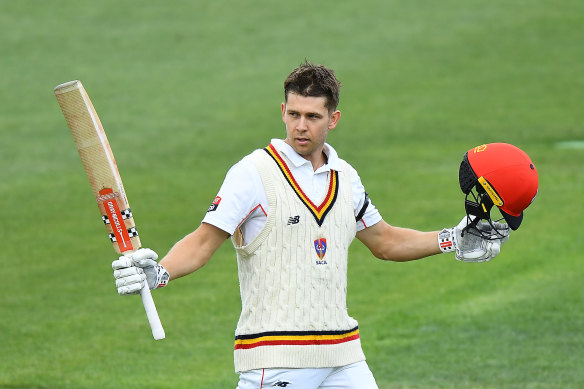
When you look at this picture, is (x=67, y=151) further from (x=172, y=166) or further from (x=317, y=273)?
(x=317, y=273)

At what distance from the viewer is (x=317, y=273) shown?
5.98 metres

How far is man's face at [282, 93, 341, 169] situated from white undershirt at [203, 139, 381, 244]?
0.07 meters

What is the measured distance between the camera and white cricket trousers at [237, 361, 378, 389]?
5.91 metres

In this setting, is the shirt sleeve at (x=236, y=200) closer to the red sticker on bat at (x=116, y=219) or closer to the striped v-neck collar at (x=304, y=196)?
the striped v-neck collar at (x=304, y=196)

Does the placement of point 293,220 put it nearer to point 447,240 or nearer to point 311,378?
point 311,378

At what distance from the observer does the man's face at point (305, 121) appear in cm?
605

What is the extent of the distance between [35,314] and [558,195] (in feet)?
26.8

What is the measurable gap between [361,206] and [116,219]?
1.43 metres

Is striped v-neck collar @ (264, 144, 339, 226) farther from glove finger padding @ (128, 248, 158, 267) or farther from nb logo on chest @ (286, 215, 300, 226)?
glove finger padding @ (128, 248, 158, 267)

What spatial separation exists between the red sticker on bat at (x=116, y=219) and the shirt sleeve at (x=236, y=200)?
1.49 feet

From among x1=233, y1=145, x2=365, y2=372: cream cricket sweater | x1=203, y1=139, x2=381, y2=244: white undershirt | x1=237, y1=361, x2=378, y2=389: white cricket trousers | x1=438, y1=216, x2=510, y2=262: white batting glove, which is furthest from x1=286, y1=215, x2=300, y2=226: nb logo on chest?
x1=438, y1=216, x2=510, y2=262: white batting glove

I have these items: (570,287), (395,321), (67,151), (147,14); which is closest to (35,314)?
(395,321)

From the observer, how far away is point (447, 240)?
6539mm

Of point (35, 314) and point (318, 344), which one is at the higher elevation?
point (318, 344)
